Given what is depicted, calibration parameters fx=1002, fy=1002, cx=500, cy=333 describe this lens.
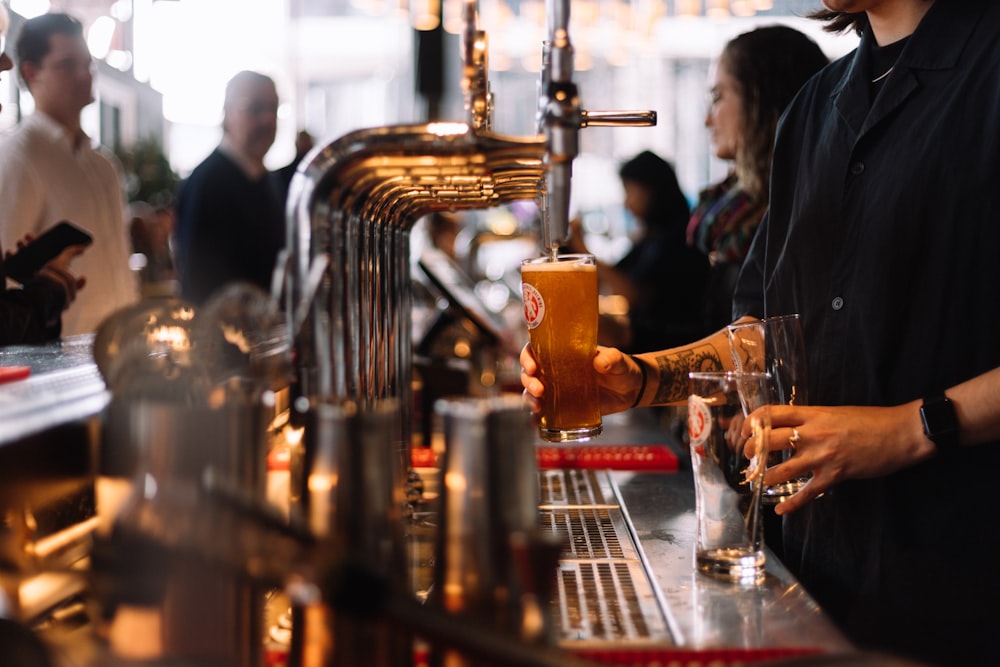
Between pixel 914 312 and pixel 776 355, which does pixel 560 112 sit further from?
pixel 914 312

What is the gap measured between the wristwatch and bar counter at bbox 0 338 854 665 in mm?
284

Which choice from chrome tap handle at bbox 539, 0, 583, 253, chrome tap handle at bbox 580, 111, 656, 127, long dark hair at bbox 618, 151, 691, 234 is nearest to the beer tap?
chrome tap handle at bbox 539, 0, 583, 253

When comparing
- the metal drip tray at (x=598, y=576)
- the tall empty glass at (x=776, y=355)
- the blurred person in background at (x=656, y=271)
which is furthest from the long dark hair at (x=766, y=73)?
the tall empty glass at (x=776, y=355)

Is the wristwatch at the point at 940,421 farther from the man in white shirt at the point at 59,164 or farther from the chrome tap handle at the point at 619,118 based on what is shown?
the man in white shirt at the point at 59,164

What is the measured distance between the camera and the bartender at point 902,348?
133 centimetres

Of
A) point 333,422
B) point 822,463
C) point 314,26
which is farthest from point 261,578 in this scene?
point 314,26

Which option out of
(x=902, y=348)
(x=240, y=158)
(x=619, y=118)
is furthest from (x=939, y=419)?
(x=240, y=158)

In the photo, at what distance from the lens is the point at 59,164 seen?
11.3 ft

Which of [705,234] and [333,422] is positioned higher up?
[705,234]

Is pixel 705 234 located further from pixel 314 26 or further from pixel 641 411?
pixel 314 26

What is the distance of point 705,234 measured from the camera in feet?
11.0

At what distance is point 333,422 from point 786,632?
1.67ft

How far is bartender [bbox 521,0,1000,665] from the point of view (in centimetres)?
133

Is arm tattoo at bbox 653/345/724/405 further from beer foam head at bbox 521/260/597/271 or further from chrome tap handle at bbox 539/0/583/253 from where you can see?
chrome tap handle at bbox 539/0/583/253
